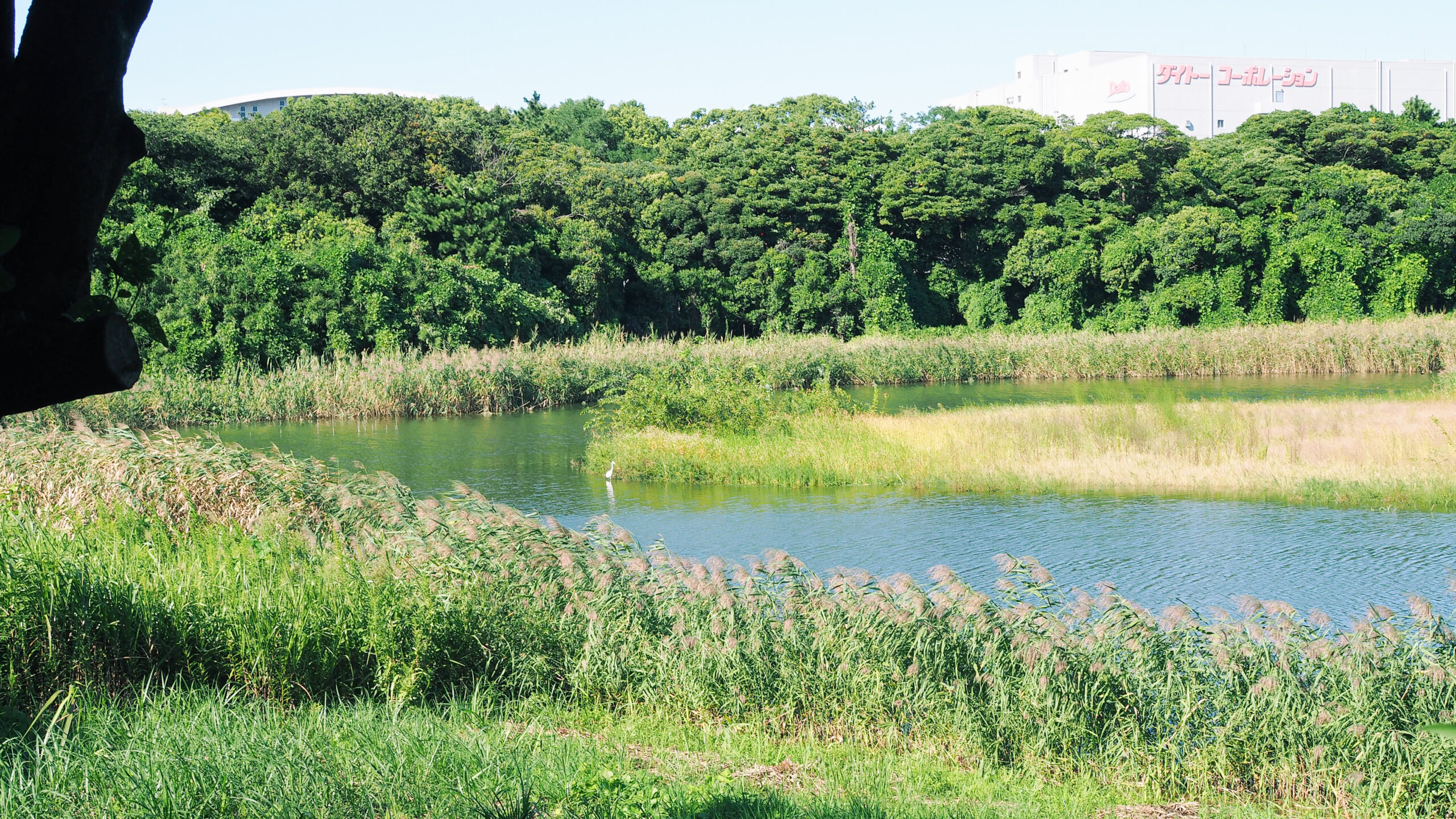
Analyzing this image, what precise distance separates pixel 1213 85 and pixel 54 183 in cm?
7788

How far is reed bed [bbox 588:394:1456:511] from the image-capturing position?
1388 cm

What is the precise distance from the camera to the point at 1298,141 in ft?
155

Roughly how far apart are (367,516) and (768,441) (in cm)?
887

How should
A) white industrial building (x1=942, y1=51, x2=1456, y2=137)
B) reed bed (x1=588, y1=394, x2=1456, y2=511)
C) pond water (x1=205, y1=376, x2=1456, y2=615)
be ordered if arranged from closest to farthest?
1. pond water (x1=205, y1=376, x2=1456, y2=615)
2. reed bed (x1=588, y1=394, x2=1456, y2=511)
3. white industrial building (x1=942, y1=51, x2=1456, y2=137)

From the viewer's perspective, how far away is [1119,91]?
235ft

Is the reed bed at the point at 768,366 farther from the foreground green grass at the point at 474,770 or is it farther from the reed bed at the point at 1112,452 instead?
the foreground green grass at the point at 474,770

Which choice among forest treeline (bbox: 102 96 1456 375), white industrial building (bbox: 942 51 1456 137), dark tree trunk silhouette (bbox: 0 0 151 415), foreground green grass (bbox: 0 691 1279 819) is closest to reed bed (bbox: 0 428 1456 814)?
foreground green grass (bbox: 0 691 1279 819)

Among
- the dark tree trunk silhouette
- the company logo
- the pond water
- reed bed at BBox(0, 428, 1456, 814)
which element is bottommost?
the pond water

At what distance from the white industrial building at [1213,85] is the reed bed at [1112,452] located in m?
53.4

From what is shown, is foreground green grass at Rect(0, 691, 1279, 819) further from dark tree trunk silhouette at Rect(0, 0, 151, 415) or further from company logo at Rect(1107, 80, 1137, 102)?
company logo at Rect(1107, 80, 1137, 102)

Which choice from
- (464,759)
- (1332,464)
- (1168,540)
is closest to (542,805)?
→ (464,759)

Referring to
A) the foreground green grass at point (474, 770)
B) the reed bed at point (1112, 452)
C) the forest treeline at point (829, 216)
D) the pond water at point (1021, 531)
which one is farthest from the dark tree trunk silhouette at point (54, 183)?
the forest treeline at point (829, 216)

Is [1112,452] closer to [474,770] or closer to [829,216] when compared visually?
[474,770]

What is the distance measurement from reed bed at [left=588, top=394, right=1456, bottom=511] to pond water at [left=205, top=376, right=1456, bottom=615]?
1.55ft
